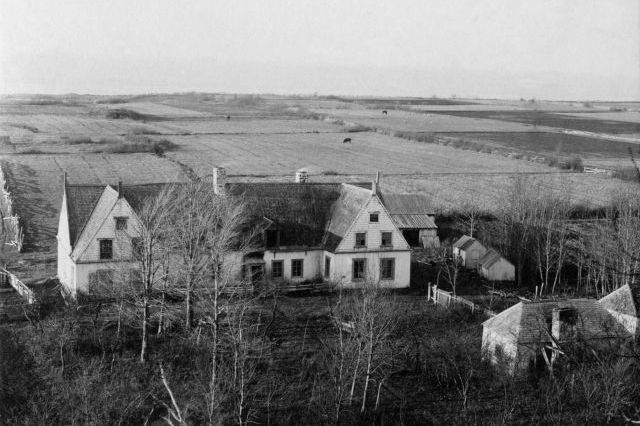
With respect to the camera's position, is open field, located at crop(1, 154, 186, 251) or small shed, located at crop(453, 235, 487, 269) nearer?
small shed, located at crop(453, 235, 487, 269)

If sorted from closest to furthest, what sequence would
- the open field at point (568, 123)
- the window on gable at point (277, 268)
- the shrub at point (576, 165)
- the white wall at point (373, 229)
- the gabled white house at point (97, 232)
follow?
the gabled white house at point (97, 232)
the window on gable at point (277, 268)
the white wall at point (373, 229)
the shrub at point (576, 165)
the open field at point (568, 123)

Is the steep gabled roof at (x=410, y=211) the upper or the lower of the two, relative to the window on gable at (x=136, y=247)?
lower

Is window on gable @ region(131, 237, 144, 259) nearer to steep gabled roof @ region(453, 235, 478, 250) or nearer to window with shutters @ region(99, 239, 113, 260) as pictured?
window with shutters @ region(99, 239, 113, 260)

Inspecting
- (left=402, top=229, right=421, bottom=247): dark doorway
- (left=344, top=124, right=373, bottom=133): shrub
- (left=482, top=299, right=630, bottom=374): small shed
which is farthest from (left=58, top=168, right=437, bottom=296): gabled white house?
(left=344, top=124, right=373, bottom=133): shrub

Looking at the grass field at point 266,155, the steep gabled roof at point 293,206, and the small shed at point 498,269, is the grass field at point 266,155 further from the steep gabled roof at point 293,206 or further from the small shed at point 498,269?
the small shed at point 498,269

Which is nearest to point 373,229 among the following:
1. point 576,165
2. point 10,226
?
point 10,226

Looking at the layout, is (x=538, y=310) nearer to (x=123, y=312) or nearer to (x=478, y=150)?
(x=123, y=312)

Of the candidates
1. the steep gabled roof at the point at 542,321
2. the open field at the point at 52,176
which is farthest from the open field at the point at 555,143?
the steep gabled roof at the point at 542,321
